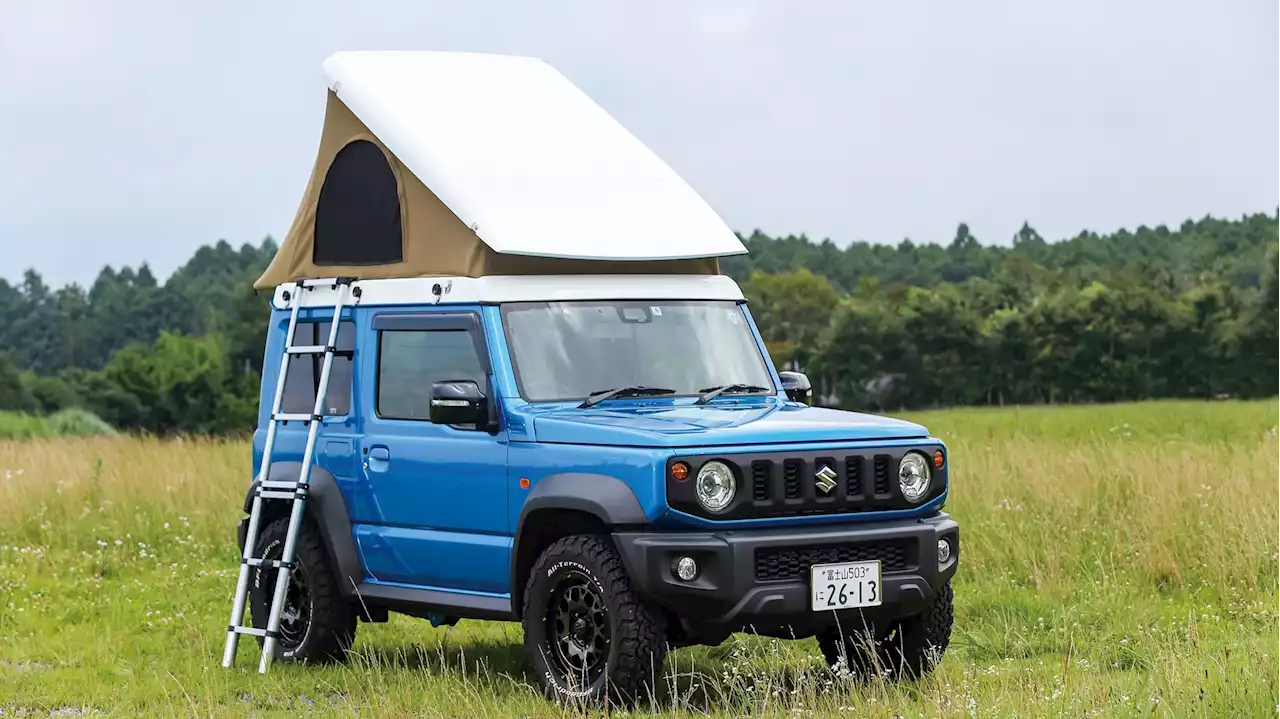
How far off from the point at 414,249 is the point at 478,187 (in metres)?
0.54

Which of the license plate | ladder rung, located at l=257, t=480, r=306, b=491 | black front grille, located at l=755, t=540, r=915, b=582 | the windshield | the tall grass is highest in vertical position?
the windshield

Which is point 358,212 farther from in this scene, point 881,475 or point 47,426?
point 47,426

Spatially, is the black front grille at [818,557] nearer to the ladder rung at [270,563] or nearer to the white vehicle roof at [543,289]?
the white vehicle roof at [543,289]

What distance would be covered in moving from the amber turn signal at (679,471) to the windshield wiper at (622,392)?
3.48ft

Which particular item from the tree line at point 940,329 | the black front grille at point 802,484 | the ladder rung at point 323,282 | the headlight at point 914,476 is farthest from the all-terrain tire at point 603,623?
the tree line at point 940,329

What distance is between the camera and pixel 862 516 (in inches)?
334

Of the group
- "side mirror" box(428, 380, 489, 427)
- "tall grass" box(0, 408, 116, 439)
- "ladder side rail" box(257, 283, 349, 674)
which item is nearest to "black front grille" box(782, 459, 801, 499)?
"side mirror" box(428, 380, 489, 427)

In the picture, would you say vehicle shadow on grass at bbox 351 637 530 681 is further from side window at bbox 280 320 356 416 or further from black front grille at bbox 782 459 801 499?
black front grille at bbox 782 459 801 499

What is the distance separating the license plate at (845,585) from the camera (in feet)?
26.9

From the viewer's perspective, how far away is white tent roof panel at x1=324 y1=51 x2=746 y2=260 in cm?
944

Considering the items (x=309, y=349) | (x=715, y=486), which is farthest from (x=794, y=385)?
(x=309, y=349)

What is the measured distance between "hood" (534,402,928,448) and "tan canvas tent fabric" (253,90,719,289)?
Result: 0.90 m

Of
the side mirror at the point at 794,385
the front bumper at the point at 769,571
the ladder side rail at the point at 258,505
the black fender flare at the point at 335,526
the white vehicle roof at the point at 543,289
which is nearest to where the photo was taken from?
the front bumper at the point at 769,571

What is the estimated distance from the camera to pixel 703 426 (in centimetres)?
831
